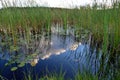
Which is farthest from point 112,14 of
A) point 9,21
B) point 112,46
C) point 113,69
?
point 9,21

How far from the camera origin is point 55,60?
3.22m

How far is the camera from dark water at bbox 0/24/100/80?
269cm

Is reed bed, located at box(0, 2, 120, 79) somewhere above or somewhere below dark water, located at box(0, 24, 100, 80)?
above

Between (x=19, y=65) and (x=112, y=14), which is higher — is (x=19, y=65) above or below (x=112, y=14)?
below

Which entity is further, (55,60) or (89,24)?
(89,24)

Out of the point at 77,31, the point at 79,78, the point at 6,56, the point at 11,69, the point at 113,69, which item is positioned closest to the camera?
the point at 79,78

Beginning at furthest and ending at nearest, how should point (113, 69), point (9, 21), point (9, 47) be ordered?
point (9, 21), point (9, 47), point (113, 69)

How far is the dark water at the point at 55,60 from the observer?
2.69m

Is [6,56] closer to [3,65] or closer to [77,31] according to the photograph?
[3,65]

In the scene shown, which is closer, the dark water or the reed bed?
the dark water

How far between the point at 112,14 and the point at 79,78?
5.73 ft

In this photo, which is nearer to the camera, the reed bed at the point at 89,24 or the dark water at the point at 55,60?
the dark water at the point at 55,60

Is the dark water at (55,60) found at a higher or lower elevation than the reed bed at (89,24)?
lower

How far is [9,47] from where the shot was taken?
4004 mm
